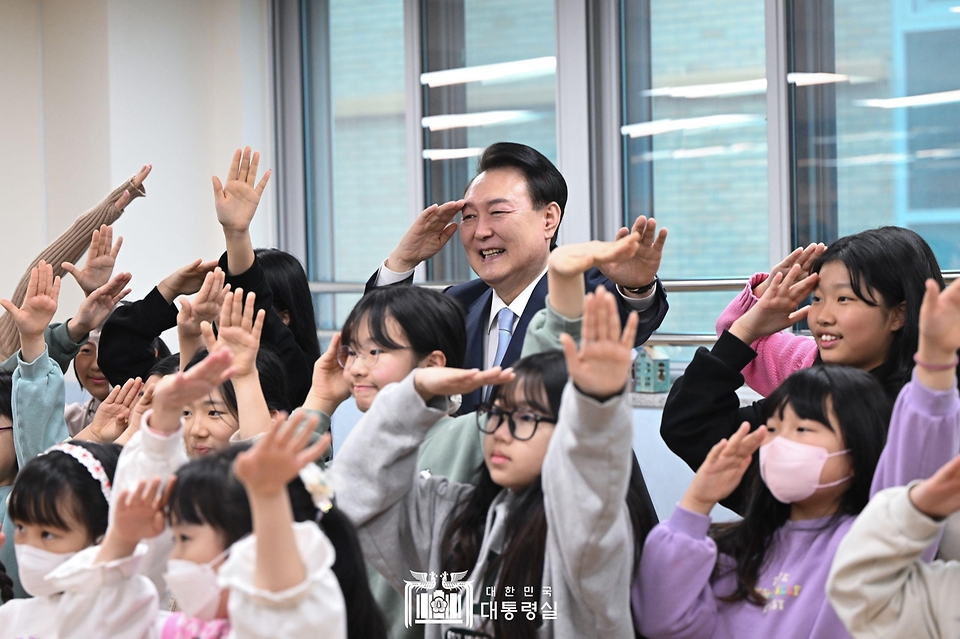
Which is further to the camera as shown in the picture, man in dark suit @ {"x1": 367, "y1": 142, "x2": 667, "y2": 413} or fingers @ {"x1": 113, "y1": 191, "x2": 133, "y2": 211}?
fingers @ {"x1": 113, "y1": 191, "x2": 133, "y2": 211}

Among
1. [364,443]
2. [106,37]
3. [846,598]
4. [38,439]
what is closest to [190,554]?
[364,443]

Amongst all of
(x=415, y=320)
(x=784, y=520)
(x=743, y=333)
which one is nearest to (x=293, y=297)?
(x=415, y=320)

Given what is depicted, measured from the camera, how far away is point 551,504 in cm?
142

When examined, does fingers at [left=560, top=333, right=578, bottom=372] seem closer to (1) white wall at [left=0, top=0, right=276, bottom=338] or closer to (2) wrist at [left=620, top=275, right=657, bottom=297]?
(2) wrist at [left=620, top=275, right=657, bottom=297]

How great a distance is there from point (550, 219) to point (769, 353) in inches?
25.0

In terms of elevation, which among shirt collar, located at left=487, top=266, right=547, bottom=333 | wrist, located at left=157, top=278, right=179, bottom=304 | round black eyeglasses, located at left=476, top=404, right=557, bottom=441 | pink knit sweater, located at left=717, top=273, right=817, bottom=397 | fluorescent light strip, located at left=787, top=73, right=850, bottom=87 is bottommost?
round black eyeglasses, located at left=476, top=404, right=557, bottom=441

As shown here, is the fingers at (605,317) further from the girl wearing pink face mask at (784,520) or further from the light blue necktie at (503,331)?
the light blue necktie at (503,331)

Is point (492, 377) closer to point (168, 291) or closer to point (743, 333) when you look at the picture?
point (743, 333)

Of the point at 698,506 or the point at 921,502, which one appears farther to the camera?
the point at 698,506

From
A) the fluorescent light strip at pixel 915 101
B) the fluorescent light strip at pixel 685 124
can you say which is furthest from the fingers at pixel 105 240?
the fluorescent light strip at pixel 915 101

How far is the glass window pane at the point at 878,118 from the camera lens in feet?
10.2

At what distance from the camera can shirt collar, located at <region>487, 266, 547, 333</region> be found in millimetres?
2326

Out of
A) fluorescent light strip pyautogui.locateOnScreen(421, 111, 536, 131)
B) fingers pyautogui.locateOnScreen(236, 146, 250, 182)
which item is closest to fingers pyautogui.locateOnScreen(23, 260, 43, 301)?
fingers pyautogui.locateOnScreen(236, 146, 250, 182)

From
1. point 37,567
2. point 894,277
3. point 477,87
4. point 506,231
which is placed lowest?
point 37,567
